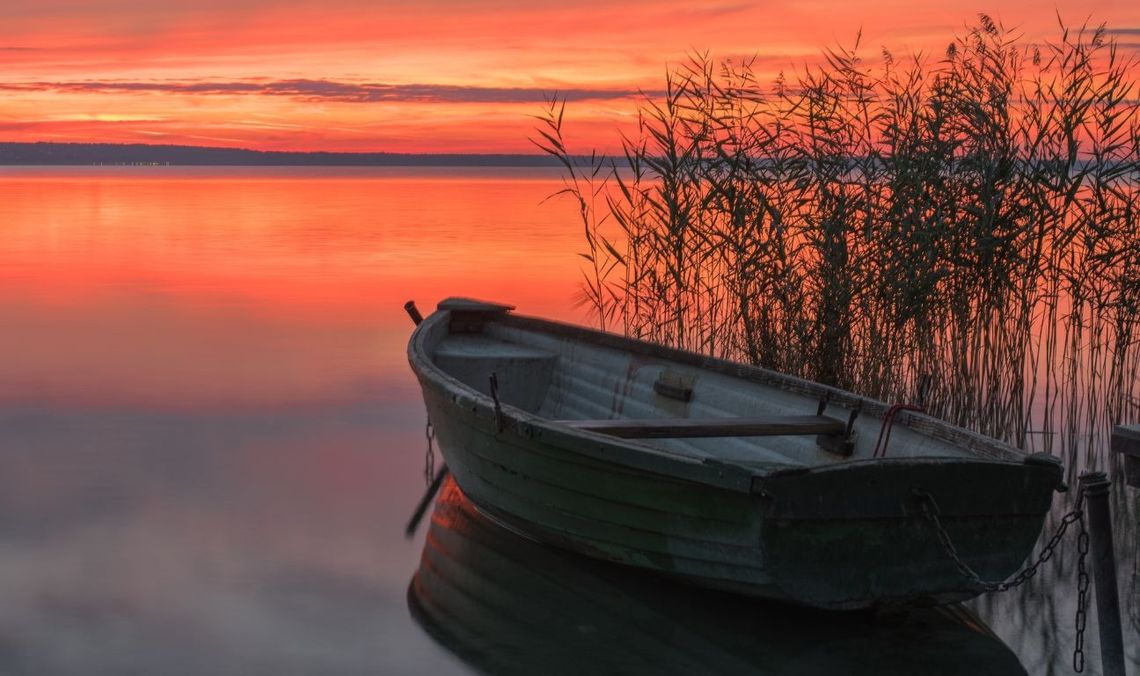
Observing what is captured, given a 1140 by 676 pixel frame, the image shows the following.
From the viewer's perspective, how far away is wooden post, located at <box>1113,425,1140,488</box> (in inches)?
191

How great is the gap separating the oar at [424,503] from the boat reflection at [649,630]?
86cm

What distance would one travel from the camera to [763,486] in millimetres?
4645

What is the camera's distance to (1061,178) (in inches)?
318

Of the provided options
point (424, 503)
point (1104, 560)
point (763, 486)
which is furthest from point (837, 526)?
point (424, 503)

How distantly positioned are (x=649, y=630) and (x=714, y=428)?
1.07 meters

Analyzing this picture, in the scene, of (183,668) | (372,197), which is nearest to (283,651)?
(183,668)

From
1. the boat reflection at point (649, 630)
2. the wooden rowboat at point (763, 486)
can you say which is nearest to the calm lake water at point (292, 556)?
the boat reflection at point (649, 630)

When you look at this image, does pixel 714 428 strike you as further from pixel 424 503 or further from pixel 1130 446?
pixel 424 503

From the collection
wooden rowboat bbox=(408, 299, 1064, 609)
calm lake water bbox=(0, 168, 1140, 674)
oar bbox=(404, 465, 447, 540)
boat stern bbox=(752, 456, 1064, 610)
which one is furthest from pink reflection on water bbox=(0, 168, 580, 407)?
boat stern bbox=(752, 456, 1064, 610)

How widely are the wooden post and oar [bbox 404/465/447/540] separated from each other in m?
3.66

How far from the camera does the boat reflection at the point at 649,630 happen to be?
5.02 metres

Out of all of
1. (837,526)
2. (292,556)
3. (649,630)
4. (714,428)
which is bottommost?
(292,556)

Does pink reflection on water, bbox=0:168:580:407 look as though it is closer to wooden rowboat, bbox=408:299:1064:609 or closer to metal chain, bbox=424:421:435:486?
metal chain, bbox=424:421:435:486

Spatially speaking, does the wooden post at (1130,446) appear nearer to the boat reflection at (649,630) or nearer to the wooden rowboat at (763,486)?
the wooden rowboat at (763,486)
